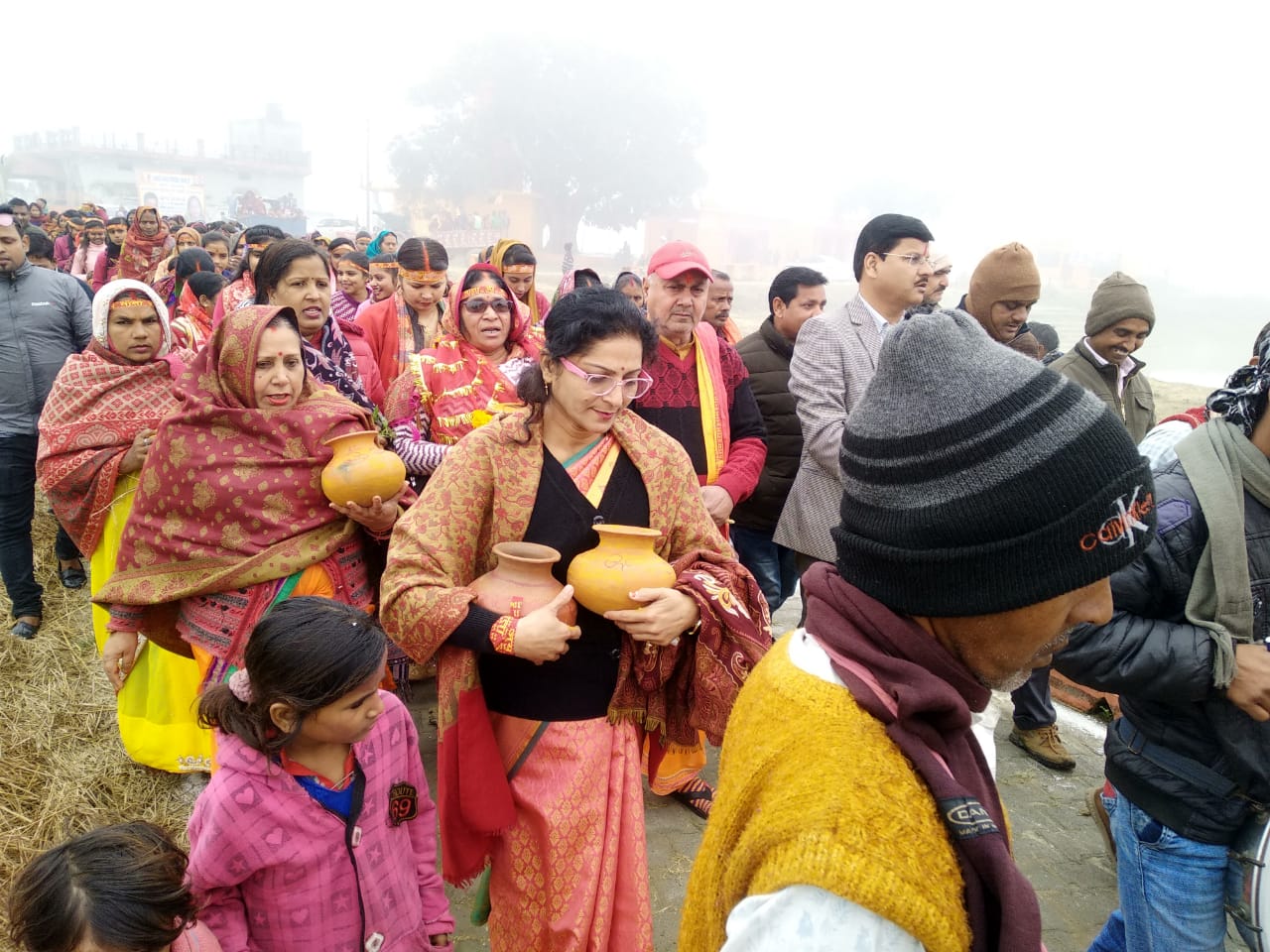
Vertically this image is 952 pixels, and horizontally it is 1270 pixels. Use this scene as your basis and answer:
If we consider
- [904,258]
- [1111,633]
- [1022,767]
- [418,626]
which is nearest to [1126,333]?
[904,258]

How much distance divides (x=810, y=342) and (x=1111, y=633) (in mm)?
2094

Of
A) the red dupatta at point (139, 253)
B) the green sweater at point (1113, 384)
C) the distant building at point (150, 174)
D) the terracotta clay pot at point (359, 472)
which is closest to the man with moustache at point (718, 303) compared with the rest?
the green sweater at point (1113, 384)

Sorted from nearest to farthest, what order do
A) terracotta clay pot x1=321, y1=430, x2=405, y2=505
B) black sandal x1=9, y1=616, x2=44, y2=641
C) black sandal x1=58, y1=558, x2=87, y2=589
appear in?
1. terracotta clay pot x1=321, y1=430, x2=405, y2=505
2. black sandal x1=9, y1=616, x2=44, y2=641
3. black sandal x1=58, y1=558, x2=87, y2=589

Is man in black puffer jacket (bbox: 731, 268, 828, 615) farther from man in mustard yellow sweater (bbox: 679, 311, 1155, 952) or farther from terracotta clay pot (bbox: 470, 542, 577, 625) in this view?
man in mustard yellow sweater (bbox: 679, 311, 1155, 952)

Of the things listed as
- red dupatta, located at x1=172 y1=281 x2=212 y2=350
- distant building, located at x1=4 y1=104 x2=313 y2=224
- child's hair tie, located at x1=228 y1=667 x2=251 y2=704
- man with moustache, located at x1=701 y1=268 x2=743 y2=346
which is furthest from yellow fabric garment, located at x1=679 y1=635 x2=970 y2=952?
distant building, located at x1=4 y1=104 x2=313 y2=224

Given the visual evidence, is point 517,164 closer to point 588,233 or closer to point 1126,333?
point 588,233

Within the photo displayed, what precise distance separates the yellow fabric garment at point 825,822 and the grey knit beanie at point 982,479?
209mm

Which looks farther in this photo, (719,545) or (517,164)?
(517,164)

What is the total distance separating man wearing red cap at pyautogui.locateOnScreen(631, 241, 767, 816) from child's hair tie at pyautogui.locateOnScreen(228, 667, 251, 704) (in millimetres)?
1859

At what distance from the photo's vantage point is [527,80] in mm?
54125

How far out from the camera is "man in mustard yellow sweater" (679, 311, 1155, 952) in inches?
35.0

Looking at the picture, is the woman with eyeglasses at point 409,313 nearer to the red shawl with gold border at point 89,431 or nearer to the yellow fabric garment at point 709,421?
the red shawl with gold border at point 89,431

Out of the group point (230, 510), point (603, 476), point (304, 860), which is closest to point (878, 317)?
point (603, 476)

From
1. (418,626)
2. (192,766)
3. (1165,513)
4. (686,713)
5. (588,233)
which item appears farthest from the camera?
(588,233)
